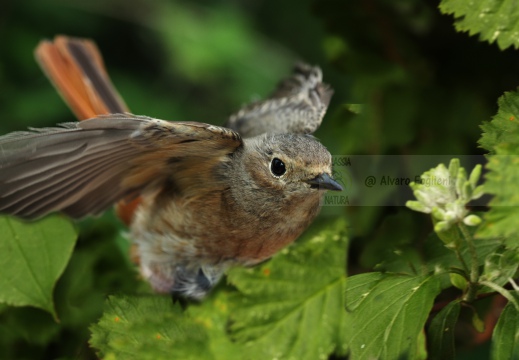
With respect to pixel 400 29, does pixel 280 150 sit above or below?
below

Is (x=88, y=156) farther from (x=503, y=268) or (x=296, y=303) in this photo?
(x=503, y=268)

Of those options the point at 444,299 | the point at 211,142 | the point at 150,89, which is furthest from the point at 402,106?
the point at 150,89

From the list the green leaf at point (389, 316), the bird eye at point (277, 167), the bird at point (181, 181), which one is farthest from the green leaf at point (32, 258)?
the green leaf at point (389, 316)

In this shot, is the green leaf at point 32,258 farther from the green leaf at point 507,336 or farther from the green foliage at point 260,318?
the green leaf at point 507,336

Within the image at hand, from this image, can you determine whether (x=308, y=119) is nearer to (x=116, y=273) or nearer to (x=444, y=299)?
(x=116, y=273)

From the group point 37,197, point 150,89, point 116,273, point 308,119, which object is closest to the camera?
point 37,197

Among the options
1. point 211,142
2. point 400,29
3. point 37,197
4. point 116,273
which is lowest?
point 116,273

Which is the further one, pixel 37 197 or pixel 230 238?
pixel 230 238

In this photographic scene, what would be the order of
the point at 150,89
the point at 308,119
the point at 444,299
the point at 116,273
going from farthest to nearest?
Answer: the point at 150,89 < the point at 308,119 < the point at 116,273 < the point at 444,299
